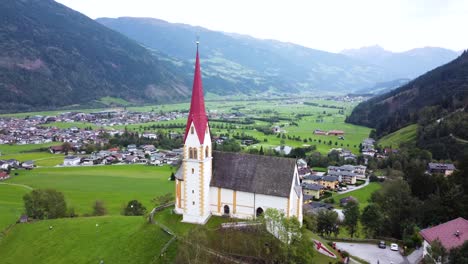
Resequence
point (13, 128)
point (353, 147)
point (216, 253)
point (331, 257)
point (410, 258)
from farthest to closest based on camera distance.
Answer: point (13, 128) → point (353, 147) → point (410, 258) → point (331, 257) → point (216, 253)

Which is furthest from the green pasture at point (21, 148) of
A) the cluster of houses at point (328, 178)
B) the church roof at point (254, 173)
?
the church roof at point (254, 173)

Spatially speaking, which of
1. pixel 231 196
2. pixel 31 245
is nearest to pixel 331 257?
pixel 231 196

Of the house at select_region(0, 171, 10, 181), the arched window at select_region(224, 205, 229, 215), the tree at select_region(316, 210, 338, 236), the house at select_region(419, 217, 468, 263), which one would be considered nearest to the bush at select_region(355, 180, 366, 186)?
the tree at select_region(316, 210, 338, 236)

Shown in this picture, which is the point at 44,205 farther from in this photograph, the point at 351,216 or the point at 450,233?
the point at 450,233

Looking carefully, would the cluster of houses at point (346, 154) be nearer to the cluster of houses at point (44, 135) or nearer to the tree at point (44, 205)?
the cluster of houses at point (44, 135)

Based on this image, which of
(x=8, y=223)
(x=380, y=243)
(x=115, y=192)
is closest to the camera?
(x=380, y=243)

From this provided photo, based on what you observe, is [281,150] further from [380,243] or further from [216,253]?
[216,253]
